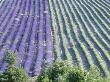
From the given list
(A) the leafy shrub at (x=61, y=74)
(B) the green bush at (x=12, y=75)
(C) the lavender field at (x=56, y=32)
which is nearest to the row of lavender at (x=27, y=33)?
(C) the lavender field at (x=56, y=32)

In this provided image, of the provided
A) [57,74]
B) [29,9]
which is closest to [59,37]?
[29,9]

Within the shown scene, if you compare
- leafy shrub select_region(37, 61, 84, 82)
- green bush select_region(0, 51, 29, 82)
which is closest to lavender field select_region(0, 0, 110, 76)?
green bush select_region(0, 51, 29, 82)

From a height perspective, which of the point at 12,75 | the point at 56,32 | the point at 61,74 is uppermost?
the point at 61,74

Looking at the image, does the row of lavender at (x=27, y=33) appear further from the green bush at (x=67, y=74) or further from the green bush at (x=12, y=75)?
the green bush at (x=67, y=74)

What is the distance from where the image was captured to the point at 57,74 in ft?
36.7

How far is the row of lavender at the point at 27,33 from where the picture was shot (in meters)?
16.4

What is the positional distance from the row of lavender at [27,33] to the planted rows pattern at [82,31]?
0.47 meters

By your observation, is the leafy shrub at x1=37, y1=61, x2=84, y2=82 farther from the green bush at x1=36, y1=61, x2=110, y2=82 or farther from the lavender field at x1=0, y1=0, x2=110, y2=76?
the lavender field at x1=0, y1=0, x2=110, y2=76

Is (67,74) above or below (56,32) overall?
above

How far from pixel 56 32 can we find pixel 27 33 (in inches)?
58.4

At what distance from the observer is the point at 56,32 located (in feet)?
66.0

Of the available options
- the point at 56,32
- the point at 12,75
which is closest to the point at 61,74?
the point at 12,75

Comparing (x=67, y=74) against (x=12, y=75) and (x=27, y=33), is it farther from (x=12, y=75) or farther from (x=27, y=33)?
(x=27, y=33)

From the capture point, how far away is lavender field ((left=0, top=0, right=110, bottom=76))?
1642 centimetres
